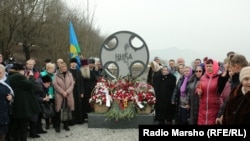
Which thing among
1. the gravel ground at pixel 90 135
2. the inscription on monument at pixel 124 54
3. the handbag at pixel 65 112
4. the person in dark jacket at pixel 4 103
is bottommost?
the gravel ground at pixel 90 135

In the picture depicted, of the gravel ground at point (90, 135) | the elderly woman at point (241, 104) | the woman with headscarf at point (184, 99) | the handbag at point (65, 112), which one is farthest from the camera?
the handbag at point (65, 112)

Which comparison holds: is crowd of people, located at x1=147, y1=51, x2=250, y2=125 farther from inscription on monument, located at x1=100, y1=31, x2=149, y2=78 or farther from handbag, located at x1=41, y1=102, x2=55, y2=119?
handbag, located at x1=41, y1=102, x2=55, y2=119

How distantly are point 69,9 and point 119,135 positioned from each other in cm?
2359

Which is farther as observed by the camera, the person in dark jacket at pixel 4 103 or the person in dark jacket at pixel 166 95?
the person in dark jacket at pixel 166 95

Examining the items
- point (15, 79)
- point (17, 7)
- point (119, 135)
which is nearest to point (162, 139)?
point (15, 79)

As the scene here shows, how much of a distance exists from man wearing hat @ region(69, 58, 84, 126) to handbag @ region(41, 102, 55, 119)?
994 mm

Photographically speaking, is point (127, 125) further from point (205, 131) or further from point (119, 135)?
point (205, 131)

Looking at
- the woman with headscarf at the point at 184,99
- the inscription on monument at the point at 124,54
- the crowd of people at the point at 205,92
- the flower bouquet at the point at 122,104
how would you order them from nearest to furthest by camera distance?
the crowd of people at the point at 205,92 → the woman with headscarf at the point at 184,99 → the flower bouquet at the point at 122,104 → the inscription on monument at the point at 124,54

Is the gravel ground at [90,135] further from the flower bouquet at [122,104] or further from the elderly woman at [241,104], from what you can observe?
the elderly woman at [241,104]

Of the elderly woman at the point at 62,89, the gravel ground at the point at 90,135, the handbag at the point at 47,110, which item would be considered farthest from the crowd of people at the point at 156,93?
the gravel ground at the point at 90,135

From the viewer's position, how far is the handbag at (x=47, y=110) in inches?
309

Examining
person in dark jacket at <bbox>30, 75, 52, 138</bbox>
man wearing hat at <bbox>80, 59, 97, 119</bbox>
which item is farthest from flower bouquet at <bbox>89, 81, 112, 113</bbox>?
person in dark jacket at <bbox>30, 75, 52, 138</bbox>

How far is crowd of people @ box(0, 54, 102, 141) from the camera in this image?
6.37 meters

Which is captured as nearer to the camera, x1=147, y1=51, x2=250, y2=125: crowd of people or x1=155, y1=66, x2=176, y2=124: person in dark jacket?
x1=147, y1=51, x2=250, y2=125: crowd of people
